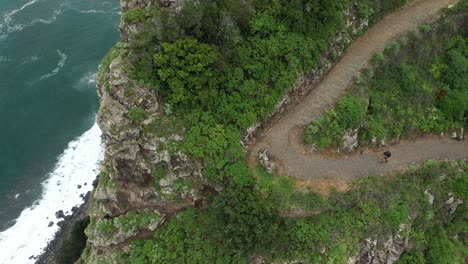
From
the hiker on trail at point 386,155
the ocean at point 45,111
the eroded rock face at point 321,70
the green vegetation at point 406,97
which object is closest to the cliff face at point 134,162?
the eroded rock face at point 321,70

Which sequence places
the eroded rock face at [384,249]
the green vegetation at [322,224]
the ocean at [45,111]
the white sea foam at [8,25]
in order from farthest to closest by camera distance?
the white sea foam at [8,25]
the ocean at [45,111]
the eroded rock face at [384,249]
the green vegetation at [322,224]

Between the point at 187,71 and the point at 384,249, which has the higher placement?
the point at 187,71

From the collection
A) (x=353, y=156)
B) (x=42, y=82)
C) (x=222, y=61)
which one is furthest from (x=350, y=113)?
(x=42, y=82)

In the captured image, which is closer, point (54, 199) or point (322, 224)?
point (322, 224)

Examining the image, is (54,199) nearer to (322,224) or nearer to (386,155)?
(322,224)

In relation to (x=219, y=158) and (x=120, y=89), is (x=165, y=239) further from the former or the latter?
(x=120, y=89)

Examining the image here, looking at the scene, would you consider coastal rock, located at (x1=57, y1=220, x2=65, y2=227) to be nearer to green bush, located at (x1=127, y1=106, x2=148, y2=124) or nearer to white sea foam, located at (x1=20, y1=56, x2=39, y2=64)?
green bush, located at (x1=127, y1=106, x2=148, y2=124)

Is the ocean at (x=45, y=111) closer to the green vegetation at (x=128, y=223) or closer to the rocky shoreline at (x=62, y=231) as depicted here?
the rocky shoreline at (x=62, y=231)
